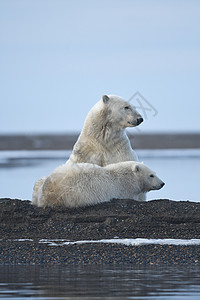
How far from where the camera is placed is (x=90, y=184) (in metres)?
10.1

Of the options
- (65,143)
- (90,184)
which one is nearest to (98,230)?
(90,184)

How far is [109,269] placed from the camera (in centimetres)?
732

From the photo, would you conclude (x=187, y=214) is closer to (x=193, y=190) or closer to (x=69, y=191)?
(x=69, y=191)

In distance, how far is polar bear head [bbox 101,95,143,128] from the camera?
11086 mm

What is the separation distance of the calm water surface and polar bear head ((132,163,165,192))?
3.43 m

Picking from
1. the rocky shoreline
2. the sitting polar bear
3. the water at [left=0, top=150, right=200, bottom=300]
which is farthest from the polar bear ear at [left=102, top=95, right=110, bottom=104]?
the water at [left=0, top=150, right=200, bottom=300]

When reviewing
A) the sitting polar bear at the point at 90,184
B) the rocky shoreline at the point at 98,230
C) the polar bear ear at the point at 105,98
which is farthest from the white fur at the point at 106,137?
the rocky shoreline at the point at 98,230

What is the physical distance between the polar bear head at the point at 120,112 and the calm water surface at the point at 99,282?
3.95m

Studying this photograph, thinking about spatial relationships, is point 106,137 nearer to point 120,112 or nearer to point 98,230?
point 120,112

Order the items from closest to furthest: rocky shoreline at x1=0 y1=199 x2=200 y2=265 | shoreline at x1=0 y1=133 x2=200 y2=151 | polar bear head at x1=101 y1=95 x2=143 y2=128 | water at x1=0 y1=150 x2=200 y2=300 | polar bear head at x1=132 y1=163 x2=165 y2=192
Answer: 1. water at x1=0 y1=150 x2=200 y2=300
2. rocky shoreline at x1=0 y1=199 x2=200 y2=265
3. polar bear head at x1=132 y1=163 x2=165 y2=192
4. polar bear head at x1=101 y1=95 x2=143 y2=128
5. shoreline at x1=0 y1=133 x2=200 y2=151

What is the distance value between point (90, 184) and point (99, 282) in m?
3.66

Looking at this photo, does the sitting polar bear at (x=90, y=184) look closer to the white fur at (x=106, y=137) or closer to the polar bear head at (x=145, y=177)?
the polar bear head at (x=145, y=177)

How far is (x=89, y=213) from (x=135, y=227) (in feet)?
2.61

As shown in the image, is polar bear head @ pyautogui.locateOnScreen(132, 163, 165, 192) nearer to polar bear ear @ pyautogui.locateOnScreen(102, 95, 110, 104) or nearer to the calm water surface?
polar bear ear @ pyautogui.locateOnScreen(102, 95, 110, 104)
